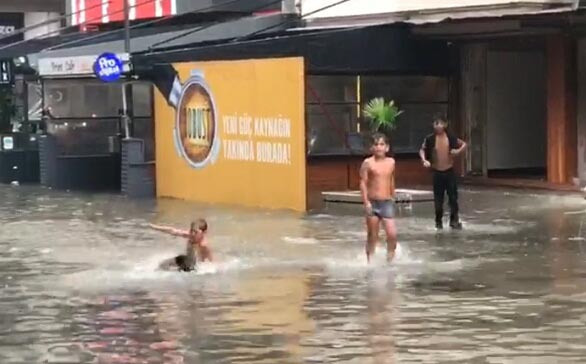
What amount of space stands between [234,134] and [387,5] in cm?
508

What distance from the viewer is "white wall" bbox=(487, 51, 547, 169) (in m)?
30.7

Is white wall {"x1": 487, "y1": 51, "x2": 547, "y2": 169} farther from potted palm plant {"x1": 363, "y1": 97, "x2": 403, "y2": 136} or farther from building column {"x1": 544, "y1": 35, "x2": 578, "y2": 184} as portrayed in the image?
potted palm plant {"x1": 363, "y1": 97, "x2": 403, "y2": 136}

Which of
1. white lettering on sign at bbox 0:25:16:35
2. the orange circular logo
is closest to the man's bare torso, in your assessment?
the orange circular logo

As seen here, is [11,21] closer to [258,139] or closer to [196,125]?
[196,125]

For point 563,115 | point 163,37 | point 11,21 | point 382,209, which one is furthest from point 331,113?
point 11,21

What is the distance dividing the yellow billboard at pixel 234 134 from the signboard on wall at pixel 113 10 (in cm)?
706

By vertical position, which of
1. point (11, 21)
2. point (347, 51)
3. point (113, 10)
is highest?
point (11, 21)

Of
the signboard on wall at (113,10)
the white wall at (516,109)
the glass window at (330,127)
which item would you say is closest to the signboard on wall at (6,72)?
the signboard on wall at (113,10)

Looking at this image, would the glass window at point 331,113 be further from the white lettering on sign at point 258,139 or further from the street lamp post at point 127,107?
the street lamp post at point 127,107

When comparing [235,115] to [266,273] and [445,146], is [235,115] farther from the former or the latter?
[266,273]

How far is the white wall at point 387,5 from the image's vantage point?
28.1 metres

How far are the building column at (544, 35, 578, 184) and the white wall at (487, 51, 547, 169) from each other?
2.51 metres

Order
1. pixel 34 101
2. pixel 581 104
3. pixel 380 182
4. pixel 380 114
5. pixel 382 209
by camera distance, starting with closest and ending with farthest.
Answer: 1. pixel 380 182
2. pixel 382 209
3. pixel 380 114
4. pixel 581 104
5. pixel 34 101

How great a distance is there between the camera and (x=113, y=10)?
1564 inches
